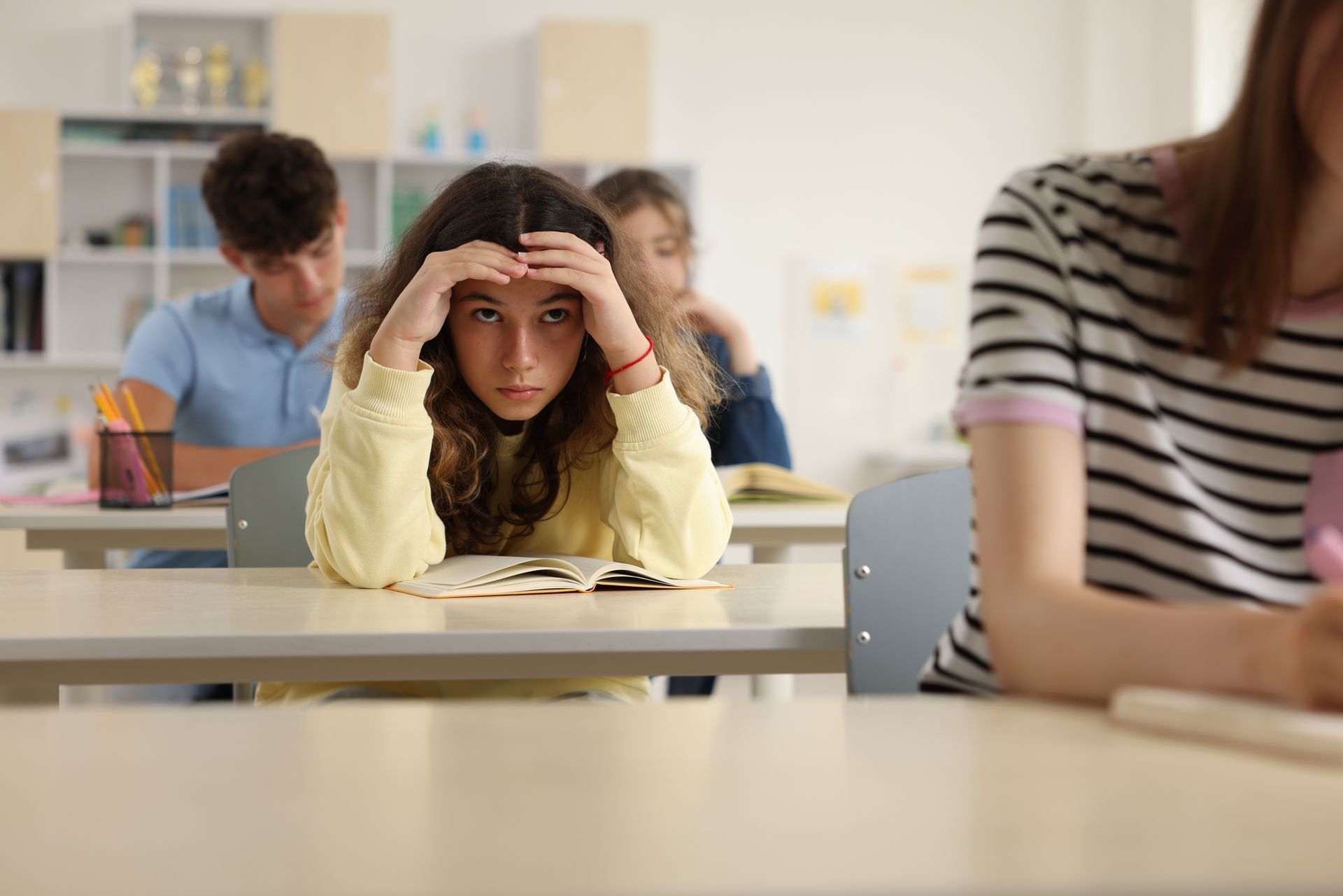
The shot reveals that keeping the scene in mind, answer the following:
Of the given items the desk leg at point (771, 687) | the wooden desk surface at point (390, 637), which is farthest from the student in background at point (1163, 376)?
the desk leg at point (771, 687)

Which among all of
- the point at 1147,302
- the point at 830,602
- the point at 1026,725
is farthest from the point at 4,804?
the point at 830,602

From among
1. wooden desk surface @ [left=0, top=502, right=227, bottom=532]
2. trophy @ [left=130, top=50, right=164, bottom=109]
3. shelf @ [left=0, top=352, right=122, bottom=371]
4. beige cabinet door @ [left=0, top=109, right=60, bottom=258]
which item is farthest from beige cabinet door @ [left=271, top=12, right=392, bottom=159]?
wooden desk surface @ [left=0, top=502, right=227, bottom=532]

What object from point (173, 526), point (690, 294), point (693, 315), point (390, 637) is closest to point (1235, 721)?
point (390, 637)

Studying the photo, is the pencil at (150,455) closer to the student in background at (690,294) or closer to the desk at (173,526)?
the desk at (173,526)

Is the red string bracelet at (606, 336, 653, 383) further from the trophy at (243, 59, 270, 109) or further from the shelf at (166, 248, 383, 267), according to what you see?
the trophy at (243, 59, 270, 109)

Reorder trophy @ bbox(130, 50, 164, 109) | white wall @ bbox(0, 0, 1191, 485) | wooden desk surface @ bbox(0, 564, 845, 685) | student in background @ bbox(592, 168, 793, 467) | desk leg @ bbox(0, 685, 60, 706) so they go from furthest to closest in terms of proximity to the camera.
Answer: white wall @ bbox(0, 0, 1191, 485)
trophy @ bbox(130, 50, 164, 109)
student in background @ bbox(592, 168, 793, 467)
desk leg @ bbox(0, 685, 60, 706)
wooden desk surface @ bbox(0, 564, 845, 685)

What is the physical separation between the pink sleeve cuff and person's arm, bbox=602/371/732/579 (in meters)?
0.70

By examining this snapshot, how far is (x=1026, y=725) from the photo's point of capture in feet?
2.23

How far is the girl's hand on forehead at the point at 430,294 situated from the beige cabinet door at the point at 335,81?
3773mm

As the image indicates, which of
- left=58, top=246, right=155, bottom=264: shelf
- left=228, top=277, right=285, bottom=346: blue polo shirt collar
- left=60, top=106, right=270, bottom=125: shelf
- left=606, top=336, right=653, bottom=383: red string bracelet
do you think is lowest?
left=606, top=336, right=653, bottom=383: red string bracelet

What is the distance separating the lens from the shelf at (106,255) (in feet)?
16.2

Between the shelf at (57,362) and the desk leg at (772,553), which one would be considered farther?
the shelf at (57,362)

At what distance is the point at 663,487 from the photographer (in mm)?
1507

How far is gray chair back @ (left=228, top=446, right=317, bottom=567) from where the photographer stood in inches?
69.4
